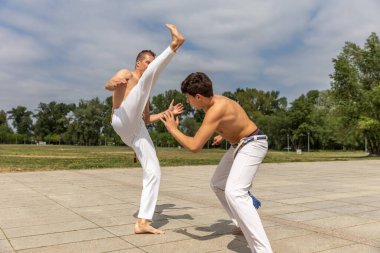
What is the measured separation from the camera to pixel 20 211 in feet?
20.8

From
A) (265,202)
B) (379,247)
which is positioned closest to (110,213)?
(265,202)

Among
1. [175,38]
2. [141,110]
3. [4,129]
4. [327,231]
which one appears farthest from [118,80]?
[4,129]

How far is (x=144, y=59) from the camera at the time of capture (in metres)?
5.21

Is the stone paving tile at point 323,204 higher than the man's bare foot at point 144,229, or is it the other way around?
the man's bare foot at point 144,229

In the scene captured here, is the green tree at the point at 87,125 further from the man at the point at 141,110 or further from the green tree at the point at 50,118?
the man at the point at 141,110

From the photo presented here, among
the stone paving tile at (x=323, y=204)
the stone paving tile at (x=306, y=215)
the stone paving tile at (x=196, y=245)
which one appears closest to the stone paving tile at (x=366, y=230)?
the stone paving tile at (x=306, y=215)

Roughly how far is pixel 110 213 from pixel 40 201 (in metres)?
1.88

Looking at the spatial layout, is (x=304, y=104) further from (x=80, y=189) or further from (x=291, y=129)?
(x=80, y=189)

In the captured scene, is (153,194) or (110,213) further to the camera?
(110,213)

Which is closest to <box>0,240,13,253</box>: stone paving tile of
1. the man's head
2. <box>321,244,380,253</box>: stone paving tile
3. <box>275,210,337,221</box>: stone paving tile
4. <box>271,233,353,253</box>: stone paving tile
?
the man's head

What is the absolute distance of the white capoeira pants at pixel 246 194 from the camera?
3.68 m

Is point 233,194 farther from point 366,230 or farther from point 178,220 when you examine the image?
point 366,230

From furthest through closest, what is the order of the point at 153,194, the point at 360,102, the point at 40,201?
the point at 360,102 → the point at 40,201 → the point at 153,194

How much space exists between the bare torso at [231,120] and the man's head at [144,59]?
1.45m
